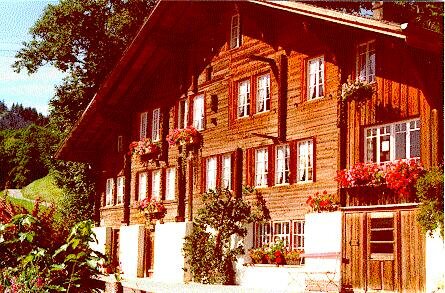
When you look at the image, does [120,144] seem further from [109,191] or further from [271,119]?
[271,119]

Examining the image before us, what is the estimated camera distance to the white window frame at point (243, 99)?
2422 centimetres

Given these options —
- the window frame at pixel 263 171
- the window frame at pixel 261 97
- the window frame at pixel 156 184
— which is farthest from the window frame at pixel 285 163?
the window frame at pixel 156 184

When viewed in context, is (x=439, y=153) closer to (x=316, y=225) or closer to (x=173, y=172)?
(x=316, y=225)

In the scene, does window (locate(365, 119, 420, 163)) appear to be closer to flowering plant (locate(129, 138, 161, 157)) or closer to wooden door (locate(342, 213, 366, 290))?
wooden door (locate(342, 213, 366, 290))

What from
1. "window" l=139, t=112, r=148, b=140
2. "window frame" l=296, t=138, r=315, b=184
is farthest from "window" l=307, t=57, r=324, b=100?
"window" l=139, t=112, r=148, b=140

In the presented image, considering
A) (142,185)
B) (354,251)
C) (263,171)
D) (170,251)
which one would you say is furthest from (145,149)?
(354,251)

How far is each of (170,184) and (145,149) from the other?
211cm

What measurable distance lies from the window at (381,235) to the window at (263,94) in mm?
6509

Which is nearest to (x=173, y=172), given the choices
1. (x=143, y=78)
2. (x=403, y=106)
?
(x=143, y=78)

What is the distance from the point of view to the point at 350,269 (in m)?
18.7

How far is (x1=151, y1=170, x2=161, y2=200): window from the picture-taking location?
2869cm

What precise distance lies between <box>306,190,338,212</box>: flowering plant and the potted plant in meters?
9.99

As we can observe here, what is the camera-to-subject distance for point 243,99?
80.2 feet

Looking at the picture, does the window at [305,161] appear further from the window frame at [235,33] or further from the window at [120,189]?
the window at [120,189]
